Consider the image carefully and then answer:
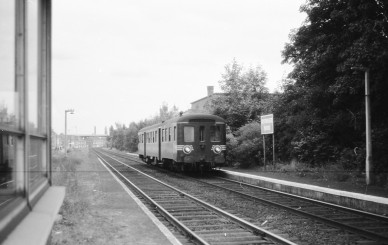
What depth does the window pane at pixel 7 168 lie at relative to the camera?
231cm

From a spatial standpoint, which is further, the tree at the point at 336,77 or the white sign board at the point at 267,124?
the white sign board at the point at 267,124

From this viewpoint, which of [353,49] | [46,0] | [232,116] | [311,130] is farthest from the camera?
[232,116]

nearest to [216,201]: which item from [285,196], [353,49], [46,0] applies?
[285,196]

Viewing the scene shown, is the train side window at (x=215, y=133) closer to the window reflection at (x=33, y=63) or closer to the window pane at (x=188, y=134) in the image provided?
the window pane at (x=188, y=134)

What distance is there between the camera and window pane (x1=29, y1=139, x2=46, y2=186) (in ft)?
11.0

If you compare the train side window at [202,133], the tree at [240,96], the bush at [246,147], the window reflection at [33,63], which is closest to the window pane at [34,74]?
the window reflection at [33,63]

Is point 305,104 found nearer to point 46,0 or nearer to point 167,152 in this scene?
point 167,152

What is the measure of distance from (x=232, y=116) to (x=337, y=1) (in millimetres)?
14027

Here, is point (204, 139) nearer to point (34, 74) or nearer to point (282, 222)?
point (282, 222)

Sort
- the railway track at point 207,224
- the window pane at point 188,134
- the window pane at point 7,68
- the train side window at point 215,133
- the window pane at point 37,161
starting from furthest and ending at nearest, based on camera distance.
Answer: the train side window at point 215,133, the window pane at point 188,134, the railway track at point 207,224, the window pane at point 37,161, the window pane at point 7,68

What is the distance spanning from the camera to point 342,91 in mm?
14672

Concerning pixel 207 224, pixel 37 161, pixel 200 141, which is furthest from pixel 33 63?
pixel 200 141

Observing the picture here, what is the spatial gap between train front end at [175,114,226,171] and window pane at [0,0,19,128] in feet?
52.9

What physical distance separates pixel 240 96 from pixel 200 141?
11.7m
